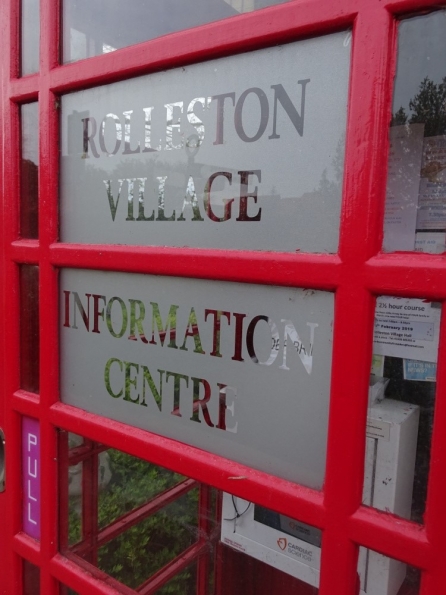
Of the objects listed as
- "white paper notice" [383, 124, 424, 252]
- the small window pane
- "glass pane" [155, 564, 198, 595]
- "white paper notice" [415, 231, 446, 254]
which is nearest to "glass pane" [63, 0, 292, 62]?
"white paper notice" [383, 124, 424, 252]

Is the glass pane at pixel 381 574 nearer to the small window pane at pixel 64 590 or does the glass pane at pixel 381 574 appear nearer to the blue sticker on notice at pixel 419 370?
the blue sticker on notice at pixel 419 370

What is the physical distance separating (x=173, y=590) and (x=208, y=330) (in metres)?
1.36

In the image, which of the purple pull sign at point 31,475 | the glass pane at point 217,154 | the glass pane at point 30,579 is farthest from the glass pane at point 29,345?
the glass pane at point 30,579

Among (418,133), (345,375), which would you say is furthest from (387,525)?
(418,133)

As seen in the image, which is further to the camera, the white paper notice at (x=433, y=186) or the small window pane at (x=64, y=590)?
the small window pane at (x=64, y=590)

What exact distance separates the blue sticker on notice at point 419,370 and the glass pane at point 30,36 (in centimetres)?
109

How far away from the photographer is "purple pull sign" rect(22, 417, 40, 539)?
4.19 ft

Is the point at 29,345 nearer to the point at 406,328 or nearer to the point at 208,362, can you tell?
the point at 208,362

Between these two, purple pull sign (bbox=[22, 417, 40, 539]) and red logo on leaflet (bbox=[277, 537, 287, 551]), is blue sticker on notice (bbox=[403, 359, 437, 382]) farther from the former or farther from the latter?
purple pull sign (bbox=[22, 417, 40, 539])

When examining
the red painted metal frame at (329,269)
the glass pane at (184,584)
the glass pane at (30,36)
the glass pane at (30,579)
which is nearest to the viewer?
the red painted metal frame at (329,269)

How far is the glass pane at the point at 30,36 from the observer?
1202 millimetres

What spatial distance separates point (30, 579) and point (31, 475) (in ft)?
0.96

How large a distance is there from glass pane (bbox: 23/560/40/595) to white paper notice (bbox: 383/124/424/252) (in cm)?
125

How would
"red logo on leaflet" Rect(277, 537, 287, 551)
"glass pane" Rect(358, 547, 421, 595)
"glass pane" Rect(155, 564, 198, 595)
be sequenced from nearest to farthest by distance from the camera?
"glass pane" Rect(358, 547, 421, 595)
"red logo on leaflet" Rect(277, 537, 287, 551)
"glass pane" Rect(155, 564, 198, 595)
